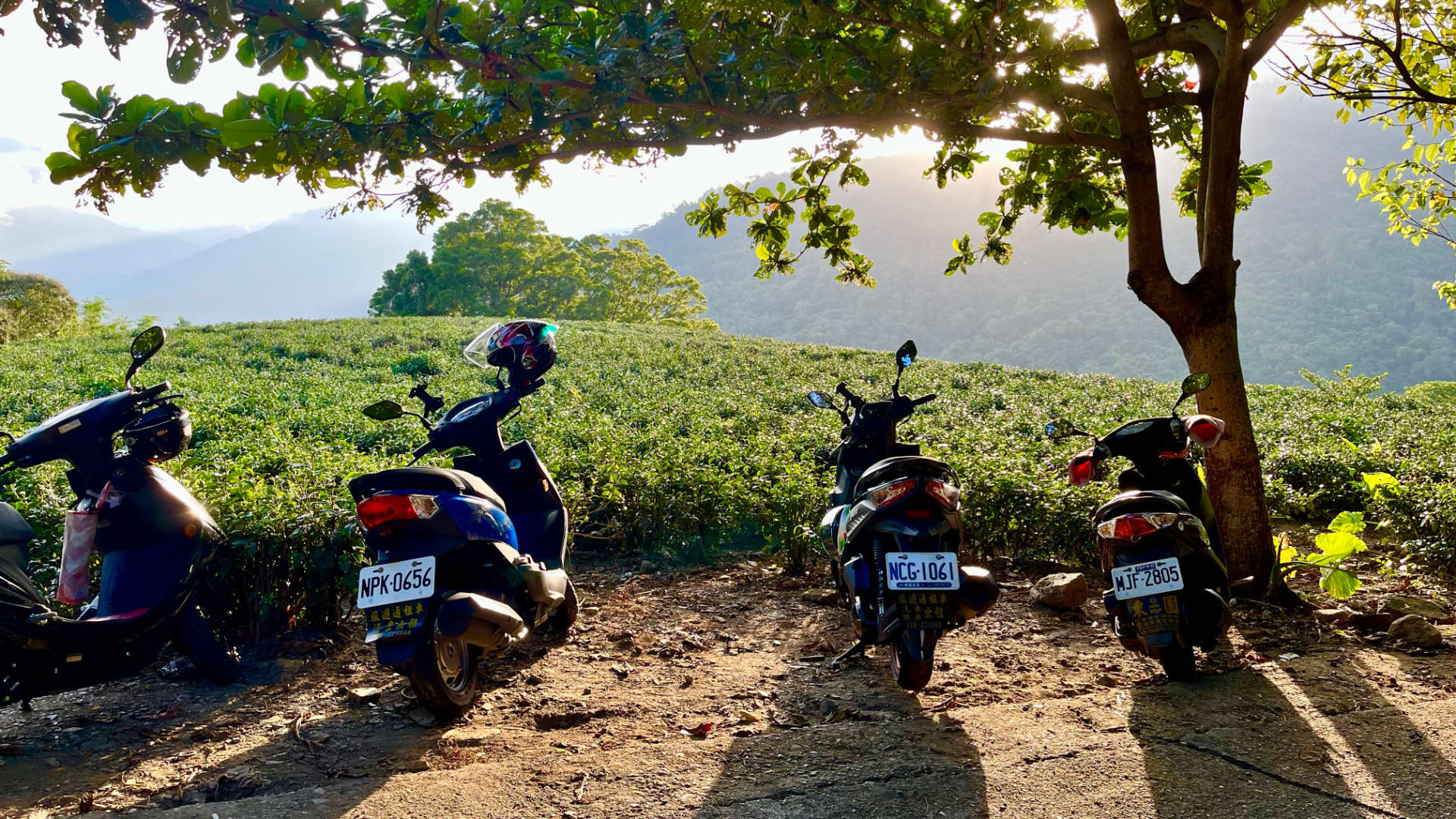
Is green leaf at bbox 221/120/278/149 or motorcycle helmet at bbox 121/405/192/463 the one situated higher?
green leaf at bbox 221/120/278/149

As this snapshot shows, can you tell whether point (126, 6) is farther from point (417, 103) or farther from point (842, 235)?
point (842, 235)

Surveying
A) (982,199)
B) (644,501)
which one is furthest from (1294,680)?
(982,199)

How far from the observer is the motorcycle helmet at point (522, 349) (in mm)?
4688

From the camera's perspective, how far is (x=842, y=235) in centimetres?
720

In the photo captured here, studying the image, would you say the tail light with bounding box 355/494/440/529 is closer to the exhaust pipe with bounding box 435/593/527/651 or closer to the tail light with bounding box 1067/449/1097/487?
the exhaust pipe with bounding box 435/593/527/651

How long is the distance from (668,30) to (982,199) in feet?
521

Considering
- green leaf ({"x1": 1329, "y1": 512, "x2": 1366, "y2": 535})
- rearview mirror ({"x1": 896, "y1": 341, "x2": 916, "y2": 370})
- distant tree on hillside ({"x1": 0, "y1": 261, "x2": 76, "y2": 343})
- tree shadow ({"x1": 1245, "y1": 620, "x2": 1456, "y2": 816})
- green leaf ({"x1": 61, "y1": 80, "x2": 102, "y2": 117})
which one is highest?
distant tree on hillside ({"x1": 0, "y1": 261, "x2": 76, "y2": 343})

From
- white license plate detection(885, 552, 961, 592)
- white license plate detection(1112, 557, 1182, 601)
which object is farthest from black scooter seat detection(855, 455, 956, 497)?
white license plate detection(1112, 557, 1182, 601)

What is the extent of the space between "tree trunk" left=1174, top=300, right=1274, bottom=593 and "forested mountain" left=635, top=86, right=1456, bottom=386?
71920 mm

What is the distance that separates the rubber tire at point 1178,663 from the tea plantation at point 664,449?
6.12 feet

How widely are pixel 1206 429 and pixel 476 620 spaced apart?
3374 mm

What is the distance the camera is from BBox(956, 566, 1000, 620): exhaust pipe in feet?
12.0

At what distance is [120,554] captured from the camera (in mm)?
3701

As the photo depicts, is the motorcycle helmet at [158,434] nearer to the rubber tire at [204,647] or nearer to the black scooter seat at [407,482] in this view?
the rubber tire at [204,647]
